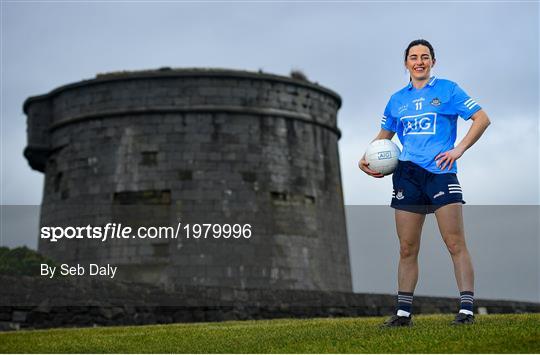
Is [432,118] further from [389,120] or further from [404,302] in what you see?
[404,302]

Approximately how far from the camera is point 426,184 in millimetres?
8617

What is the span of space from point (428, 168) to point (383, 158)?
1.47 ft

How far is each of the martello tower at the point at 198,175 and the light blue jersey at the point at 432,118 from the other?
1735 centimetres

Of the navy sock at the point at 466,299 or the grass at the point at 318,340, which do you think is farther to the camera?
the navy sock at the point at 466,299

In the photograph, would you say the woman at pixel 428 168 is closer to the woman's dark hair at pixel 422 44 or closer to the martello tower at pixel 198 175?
the woman's dark hair at pixel 422 44

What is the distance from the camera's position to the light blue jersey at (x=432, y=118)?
866cm

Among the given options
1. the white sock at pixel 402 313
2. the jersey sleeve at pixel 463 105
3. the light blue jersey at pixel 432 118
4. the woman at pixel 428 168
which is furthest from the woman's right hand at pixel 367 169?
the white sock at pixel 402 313

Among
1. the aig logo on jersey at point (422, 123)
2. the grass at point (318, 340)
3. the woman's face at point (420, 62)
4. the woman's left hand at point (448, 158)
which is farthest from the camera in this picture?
the woman's face at point (420, 62)

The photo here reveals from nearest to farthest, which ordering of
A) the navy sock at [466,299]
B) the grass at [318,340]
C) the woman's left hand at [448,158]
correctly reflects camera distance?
1. the grass at [318,340]
2. the woman's left hand at [448,158]
3. the navy sock at [466,299]

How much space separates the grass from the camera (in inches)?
302

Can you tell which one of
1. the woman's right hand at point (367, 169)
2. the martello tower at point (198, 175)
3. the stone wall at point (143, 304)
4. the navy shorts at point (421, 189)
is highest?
the martello tower at point (198, 175)

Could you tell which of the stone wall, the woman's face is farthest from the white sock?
the stone wall

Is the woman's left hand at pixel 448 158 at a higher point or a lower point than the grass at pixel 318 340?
higher

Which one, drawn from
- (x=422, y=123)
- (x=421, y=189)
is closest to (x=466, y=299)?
(x=421, y=189)
